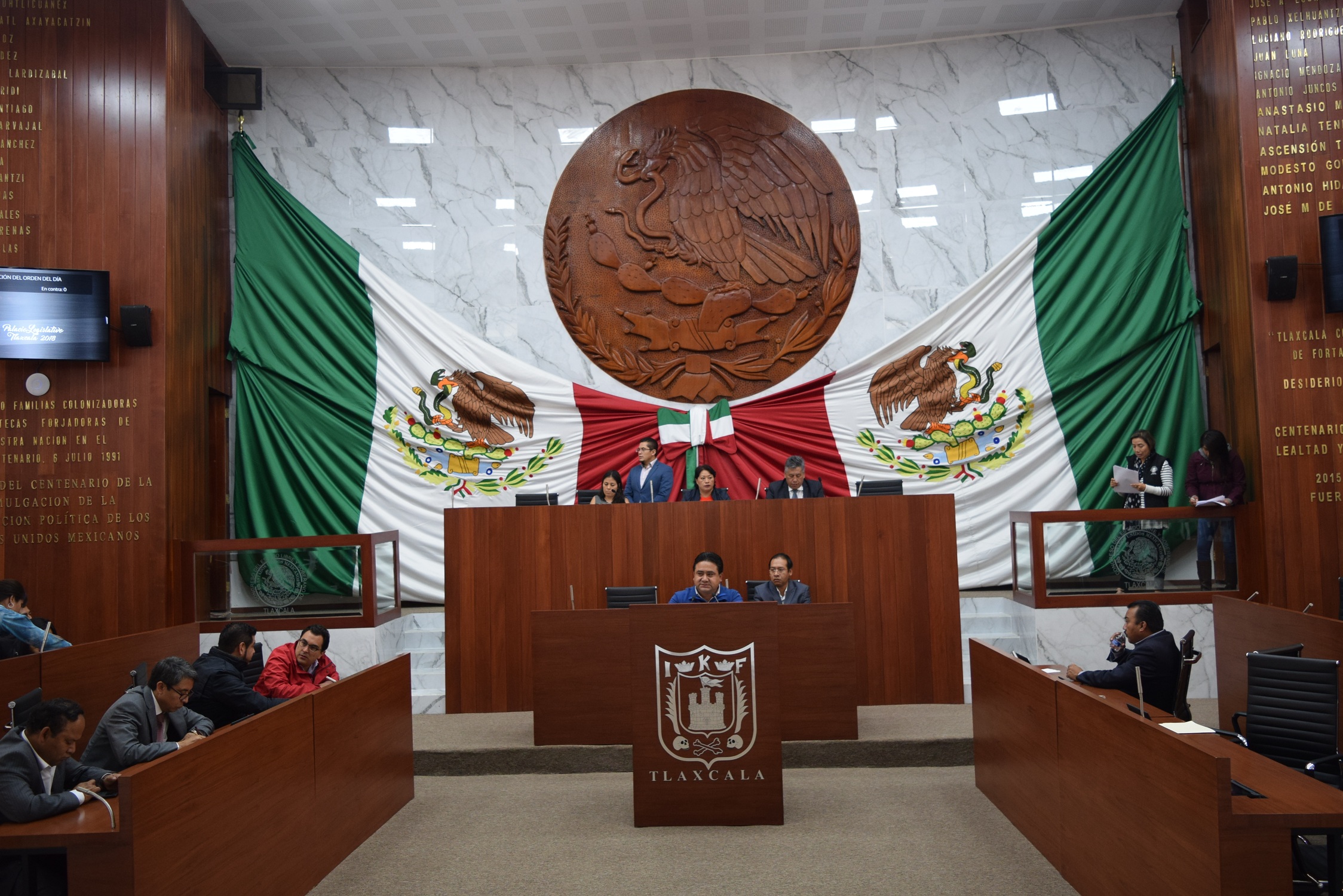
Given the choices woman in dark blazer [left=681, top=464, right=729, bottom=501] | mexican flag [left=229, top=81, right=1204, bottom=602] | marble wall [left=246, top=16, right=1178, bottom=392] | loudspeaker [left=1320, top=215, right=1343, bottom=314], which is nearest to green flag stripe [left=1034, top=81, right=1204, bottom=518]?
mexican flag [left=229, top=81, right=1204, bottom=602]

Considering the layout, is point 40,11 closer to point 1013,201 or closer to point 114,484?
point 114,484

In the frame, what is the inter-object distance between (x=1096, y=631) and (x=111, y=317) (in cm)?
714

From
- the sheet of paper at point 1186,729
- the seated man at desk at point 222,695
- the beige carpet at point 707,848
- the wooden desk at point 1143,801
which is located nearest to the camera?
the wooden desk at point 1143,801

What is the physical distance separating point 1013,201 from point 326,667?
21.5 feet

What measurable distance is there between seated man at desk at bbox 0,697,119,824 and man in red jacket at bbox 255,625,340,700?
4.43 ft

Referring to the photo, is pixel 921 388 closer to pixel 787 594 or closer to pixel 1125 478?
pixel 1125 478

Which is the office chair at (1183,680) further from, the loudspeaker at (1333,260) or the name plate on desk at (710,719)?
the loudspeaker at (1333,260)

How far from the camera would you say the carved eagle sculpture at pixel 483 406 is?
28.1 feet

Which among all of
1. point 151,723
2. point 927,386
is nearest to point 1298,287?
point 927,386

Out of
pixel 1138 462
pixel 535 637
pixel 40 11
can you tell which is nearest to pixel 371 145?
pixel 40 11

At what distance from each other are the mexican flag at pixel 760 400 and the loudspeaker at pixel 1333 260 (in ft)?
4.43

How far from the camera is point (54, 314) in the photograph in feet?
22.7

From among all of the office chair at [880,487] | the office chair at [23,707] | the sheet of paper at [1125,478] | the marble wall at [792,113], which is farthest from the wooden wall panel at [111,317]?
the sheet of paper at [1125,478]

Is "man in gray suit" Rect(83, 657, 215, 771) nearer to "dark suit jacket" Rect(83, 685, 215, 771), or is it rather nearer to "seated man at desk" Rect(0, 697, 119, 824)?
"dark suit jacket" Rect(83, 685, 215, 771)
